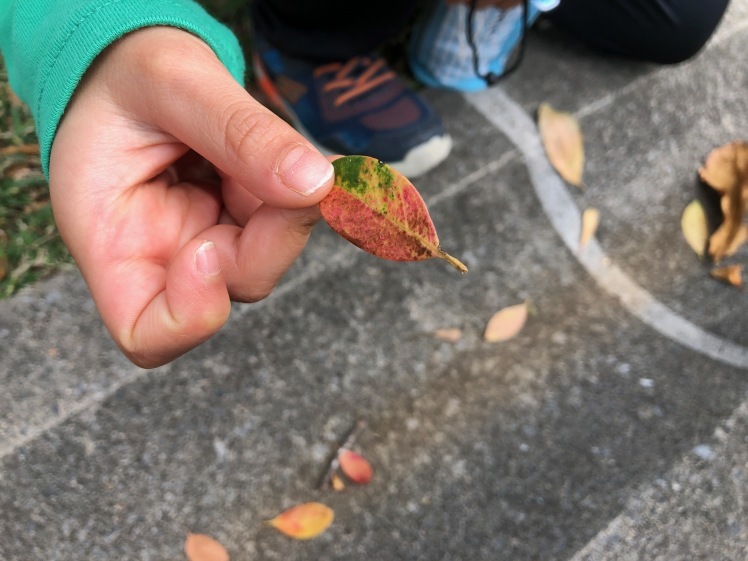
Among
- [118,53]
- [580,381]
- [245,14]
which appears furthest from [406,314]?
[245,14]

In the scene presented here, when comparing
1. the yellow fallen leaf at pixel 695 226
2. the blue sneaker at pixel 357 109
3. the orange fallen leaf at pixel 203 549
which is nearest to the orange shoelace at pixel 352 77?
the blue sneaker at pixel 357 109

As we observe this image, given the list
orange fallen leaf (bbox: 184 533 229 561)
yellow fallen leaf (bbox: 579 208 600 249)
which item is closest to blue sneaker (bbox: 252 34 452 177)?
yellow fallen leaf (bbox: 579 208 600 249)

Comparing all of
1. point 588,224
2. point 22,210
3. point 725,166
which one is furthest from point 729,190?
point 22,210

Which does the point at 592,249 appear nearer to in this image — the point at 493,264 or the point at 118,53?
the point at 493,264

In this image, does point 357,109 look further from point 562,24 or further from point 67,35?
point 67,35

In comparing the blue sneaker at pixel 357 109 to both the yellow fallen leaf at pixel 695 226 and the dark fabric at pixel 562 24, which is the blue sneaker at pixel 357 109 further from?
the yellow fallen leaf at pixel 695 226

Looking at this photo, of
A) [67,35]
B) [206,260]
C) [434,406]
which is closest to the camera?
[206,260]
